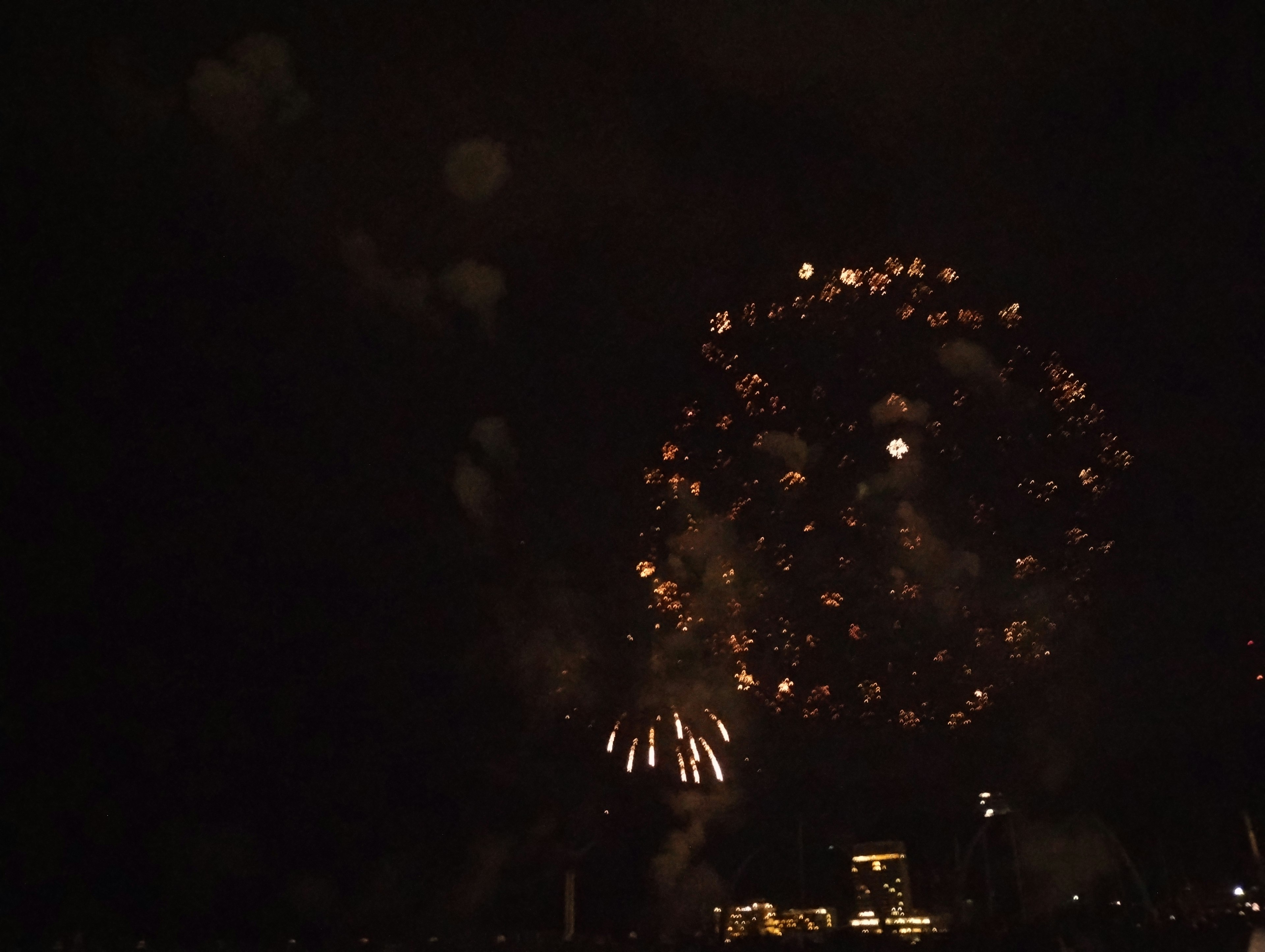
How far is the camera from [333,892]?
42.5 feet

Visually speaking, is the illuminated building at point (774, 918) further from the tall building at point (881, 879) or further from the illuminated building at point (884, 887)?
the tall building at point (881, 879)

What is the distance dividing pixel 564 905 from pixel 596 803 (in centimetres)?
150

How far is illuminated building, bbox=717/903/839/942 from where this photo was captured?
12.4 meters

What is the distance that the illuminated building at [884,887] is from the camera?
1399 centimetres

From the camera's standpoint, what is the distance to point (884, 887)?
16062 millimetres

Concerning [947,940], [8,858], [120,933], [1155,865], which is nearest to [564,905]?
[120,933]

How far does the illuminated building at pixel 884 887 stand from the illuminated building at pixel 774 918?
0.42 meters

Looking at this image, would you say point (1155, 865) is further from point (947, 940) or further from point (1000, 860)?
point (947, 940)

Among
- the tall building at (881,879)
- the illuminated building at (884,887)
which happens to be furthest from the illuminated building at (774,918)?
the tall building at (881,879)

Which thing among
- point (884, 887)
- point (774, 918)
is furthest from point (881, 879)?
point (774, 918)

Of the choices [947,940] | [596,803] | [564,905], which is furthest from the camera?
[596,803]

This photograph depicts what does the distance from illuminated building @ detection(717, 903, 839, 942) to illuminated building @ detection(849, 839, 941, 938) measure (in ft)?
1.38

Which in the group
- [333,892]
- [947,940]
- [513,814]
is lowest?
[947,940]

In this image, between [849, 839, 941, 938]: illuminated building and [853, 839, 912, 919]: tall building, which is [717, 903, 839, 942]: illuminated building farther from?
[853, 839, 912, 919]: tall building
